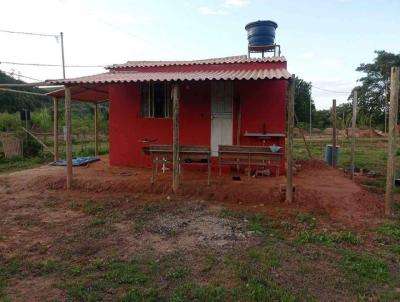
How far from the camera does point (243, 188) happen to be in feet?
25.7

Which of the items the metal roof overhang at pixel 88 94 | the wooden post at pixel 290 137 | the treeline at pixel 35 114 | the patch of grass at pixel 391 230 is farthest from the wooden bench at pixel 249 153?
the treeline at pixel 35 114

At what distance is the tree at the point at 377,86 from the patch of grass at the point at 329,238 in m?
38.9

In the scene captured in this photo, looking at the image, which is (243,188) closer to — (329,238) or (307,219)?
(307,219)

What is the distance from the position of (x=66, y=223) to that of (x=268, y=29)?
1000 centimetres

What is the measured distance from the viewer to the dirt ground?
460 cm

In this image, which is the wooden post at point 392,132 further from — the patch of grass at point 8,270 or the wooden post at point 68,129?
the wooden post at point 68,129

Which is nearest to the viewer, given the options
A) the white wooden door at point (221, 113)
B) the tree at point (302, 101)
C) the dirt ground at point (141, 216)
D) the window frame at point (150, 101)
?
the dirt ground at point (141, 216)

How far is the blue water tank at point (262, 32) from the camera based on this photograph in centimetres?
1309

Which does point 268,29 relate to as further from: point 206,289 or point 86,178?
point 206,289

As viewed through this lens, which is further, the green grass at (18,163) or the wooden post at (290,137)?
the green grass at (18,163)

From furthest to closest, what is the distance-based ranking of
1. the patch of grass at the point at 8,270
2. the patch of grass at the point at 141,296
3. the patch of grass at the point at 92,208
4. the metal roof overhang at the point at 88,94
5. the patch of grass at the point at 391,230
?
the metal roof overhang at the point at 88,94 < the patch of grass at the point at 92,208 < the patch of grass at the point at 391,230 < the patch of grass at the point at 8,270 < the patch of grass at the point at 141,296

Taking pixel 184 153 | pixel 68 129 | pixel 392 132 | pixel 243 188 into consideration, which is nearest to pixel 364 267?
pixel 392 132

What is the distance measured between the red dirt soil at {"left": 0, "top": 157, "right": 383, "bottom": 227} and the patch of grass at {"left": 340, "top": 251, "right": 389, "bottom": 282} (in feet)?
5.13

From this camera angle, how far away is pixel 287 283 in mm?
3975
